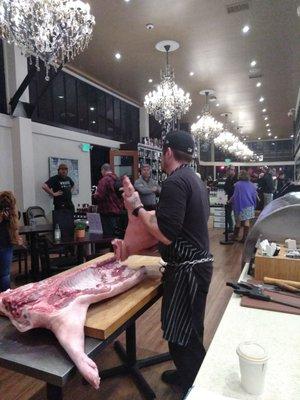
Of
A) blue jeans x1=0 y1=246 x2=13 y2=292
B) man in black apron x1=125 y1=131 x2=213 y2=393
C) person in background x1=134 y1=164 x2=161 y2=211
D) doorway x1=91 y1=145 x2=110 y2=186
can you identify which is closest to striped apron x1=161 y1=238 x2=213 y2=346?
man in black apron x1=125 y1=131 x2=213 y2=393

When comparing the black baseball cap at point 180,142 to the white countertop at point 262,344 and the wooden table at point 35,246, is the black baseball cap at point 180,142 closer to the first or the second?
the white countertop at point 262,344

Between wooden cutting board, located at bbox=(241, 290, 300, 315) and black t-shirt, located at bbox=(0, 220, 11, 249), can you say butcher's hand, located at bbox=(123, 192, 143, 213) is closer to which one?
wooden cutting board, located at bbox=(241, 290, 300, 315)

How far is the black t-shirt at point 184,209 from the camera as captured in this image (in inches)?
59.9

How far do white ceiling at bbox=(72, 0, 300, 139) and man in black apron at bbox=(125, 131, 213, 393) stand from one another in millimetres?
3718

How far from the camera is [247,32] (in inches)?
209

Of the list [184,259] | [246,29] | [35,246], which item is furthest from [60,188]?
[184,259]

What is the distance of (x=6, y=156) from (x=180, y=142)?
16.5 feet

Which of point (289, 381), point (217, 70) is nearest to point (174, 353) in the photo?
point (289, 381)

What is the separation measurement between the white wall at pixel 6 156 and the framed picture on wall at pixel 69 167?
1049 millimetres

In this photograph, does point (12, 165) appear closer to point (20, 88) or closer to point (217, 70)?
point (20, 88)

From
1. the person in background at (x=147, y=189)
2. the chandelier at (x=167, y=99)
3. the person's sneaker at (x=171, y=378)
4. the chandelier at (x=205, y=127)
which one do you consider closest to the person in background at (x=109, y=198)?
the person in background at (x=147, y=189)

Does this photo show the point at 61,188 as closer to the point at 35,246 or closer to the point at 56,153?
the point at 56,153

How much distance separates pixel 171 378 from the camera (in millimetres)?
2201

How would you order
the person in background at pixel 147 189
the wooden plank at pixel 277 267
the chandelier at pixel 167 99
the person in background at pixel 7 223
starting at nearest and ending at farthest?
1. the wooden plank at pixel 277 267
2. the person in background at pixel 7 223
3. the person in background at pixel 147 189
4. the chandelier at pixel 167 99
